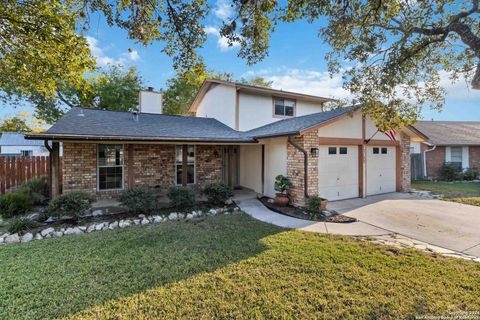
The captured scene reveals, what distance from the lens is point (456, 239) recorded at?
504 cm

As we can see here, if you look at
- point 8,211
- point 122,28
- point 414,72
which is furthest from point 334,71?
point 8,211

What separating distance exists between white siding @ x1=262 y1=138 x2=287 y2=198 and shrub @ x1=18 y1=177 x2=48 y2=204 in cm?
891

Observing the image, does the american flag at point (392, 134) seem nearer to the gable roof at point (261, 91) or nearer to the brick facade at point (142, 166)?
the gable roof at point (261, 91)

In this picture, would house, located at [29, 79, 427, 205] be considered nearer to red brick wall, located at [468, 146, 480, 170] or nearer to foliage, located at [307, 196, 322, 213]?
foliage, located at [307, 196, 322, 213]

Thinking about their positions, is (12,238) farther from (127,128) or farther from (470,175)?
(470,175)

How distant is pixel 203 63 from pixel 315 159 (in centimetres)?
499

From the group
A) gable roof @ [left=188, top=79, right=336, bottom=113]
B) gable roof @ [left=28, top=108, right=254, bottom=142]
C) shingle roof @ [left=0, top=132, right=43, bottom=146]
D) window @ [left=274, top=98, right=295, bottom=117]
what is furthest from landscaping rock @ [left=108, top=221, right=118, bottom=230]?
shingle roof @ [left=0, top=132, right=43, bottom=146]

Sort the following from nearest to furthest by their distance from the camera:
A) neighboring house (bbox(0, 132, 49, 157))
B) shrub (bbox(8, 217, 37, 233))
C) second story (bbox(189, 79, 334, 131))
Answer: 1. shrub (bbox(8, 217, 37, 233))
2. second story (bbox(189, 79, 334, 131))
3. neighboring house (bbox(0, 132, 49, 157))

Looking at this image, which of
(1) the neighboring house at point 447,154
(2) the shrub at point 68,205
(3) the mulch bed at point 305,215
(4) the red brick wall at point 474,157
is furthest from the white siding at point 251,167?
(4) the red brick wall at point 474,157

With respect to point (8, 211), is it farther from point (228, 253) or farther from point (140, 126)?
point (228, 253)

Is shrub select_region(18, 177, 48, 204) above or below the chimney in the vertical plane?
below

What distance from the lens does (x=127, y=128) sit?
346 inches

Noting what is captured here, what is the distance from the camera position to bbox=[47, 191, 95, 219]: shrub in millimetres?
6125

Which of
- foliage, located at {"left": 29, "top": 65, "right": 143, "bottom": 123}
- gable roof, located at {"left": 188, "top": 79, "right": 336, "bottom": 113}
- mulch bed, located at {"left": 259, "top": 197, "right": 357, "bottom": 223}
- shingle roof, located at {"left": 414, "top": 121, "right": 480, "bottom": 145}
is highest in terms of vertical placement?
foliage, located at {"left": 29, "top": 65, "right": 143, "bottom": 123}
